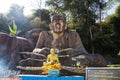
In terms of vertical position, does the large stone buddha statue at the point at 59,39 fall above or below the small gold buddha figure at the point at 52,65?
above

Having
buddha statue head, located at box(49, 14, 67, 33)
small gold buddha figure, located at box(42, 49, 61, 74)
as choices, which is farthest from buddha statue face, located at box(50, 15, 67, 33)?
small gold buddha figure, located at box(42, 49, 61, 74)

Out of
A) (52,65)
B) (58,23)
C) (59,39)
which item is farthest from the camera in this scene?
(59,39)

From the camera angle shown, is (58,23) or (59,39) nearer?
(58,23)

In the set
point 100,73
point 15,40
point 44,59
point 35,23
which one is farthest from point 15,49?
point 35,23

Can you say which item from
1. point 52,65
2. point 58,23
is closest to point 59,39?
point 58,23

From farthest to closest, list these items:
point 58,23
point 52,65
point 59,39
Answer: point 59,39, point 58,23, point 52,65

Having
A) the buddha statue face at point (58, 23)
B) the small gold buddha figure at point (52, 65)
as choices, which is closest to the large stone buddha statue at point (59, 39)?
the buddha statue face at point (58, 23)

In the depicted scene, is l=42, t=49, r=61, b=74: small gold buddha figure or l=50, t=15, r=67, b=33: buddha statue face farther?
l=50, t=15, r=67, b=33: buddha statue face

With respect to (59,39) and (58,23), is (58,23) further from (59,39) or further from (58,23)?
(59,39)

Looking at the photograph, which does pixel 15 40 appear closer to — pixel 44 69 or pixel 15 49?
pixel 15 49

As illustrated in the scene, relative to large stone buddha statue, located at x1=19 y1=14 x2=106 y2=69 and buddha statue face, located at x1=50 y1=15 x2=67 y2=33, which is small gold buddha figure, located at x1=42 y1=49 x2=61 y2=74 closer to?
large stone buddha statue, located at x1=19 y1=14 x2=106 y2=69

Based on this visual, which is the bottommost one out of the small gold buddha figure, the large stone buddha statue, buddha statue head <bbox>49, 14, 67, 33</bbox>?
the small gold buddha figure

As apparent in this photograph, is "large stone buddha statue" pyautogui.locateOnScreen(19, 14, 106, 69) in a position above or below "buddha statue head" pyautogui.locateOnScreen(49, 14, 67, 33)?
below

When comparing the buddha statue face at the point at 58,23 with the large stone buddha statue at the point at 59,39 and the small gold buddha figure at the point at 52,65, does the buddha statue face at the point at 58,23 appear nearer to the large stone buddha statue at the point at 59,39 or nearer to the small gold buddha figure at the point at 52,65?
the large stone buddha statue at the point at 59,39
